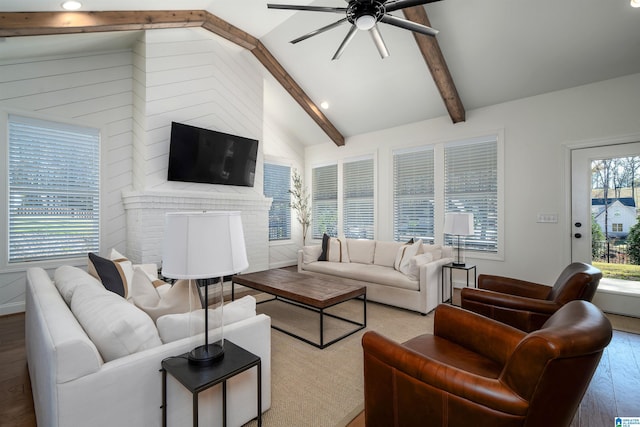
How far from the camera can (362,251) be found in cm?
484

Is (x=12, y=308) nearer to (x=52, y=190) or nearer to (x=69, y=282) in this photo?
(x=52, y=190)

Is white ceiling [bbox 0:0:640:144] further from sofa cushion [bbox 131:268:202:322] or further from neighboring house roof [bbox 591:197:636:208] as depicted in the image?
sofa cushion [bbox 131:268:202:322]

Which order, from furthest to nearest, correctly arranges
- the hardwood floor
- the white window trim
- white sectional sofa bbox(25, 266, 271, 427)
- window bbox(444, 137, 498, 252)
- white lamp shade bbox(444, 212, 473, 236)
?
window bbox(444, 137, 498, 252), white lamp shade bbox(444, 212, 473, 236), the white window trim, the hardwood floor, white sectional sofa bbox(25, 266, 271, 427)

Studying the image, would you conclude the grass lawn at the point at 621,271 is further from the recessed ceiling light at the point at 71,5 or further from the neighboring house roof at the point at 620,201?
the recessed ceiling light at the point at 71,5

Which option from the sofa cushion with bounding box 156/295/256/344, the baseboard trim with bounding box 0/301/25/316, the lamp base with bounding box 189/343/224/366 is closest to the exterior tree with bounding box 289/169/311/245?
the baseboard trim with bounding box 0/301/25/316

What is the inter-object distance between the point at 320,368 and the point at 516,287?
190cm

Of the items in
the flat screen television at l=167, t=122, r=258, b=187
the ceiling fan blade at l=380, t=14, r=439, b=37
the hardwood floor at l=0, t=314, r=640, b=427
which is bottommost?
the hardwood floor at l=0, t=314, r=640, b=427

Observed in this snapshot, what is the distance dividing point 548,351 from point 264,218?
481 cm

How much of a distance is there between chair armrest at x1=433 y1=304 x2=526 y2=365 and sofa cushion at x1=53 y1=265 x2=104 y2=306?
223 cm

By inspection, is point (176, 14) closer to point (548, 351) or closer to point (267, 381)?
point (267, 381)

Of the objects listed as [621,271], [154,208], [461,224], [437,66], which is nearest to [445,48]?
[437,66]

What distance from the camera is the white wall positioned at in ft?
12.1

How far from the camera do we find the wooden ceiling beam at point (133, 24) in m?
2.72

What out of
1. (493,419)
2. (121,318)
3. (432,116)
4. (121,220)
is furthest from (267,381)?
(432,116)
